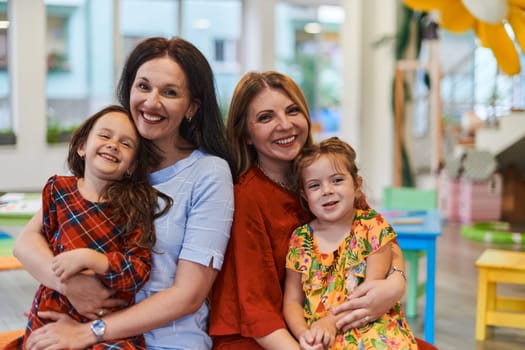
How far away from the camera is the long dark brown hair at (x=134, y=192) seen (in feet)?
6.27

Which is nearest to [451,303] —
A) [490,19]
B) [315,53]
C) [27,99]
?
[490,19]

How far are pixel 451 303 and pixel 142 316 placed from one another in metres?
3.72

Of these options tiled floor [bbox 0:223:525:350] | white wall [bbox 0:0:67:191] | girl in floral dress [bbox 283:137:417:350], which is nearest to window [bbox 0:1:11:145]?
white wall [bbox 0:0:67:191]

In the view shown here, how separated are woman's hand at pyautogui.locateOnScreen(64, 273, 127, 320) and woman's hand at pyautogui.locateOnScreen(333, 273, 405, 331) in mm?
580

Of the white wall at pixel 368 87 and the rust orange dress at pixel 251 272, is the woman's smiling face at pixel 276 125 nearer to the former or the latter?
the rust orange dress at pixel 251 272

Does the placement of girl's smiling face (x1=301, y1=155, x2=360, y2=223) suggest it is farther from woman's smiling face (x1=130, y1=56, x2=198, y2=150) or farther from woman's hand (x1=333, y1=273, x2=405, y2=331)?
woman's smiling face (x1=130, y1=56, x2=198, y2=150)

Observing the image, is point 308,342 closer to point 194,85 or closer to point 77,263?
point 77,263

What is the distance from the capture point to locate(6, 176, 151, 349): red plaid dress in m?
1.86

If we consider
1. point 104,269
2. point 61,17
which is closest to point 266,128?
point 104,269

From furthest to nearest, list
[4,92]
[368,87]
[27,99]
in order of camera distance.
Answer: [368,87], [4,92], [27,99]

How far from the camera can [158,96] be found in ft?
6.49

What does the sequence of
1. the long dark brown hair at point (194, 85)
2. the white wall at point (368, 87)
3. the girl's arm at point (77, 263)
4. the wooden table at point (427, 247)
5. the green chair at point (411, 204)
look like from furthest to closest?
the white wall at point (368, 87) < the green chair at point (411, 204) < the wooden table at point (427, 247) < the long dark brown hair at point (194, 85) < the girl's arm at point (77, 263)

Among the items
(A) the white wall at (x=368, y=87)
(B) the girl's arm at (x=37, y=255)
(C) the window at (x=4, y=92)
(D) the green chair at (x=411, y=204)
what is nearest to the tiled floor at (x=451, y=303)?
(D) the green chair at (x=411, y=204)

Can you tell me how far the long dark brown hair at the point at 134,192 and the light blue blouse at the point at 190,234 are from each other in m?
0.04
